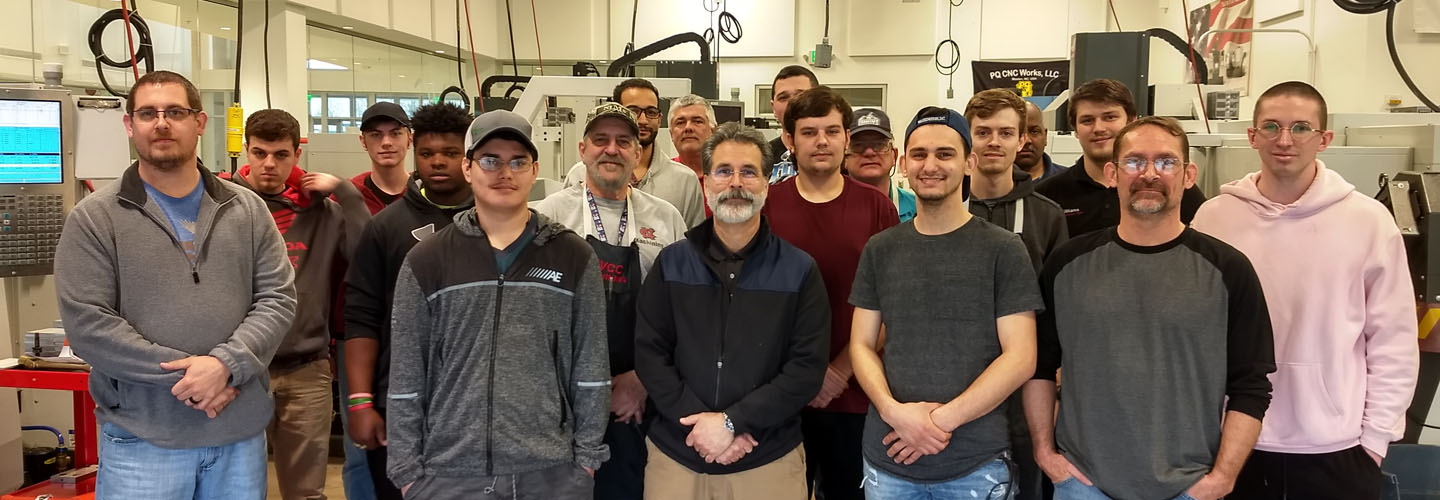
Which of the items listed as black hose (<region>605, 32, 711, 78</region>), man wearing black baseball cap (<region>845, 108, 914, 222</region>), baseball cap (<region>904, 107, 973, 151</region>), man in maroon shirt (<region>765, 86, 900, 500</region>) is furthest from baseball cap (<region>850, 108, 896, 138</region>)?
black hose (<region>605, 32, 711, 78</region>)

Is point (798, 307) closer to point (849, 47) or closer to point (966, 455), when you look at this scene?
point (966, 455)

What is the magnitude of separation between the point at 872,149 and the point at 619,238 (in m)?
0.92

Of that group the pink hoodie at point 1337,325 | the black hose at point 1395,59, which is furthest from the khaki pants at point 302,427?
the black hose at point 1395,59

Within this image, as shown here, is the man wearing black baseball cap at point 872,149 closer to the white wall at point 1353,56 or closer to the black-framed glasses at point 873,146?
the black-framed glasses at point 873,146

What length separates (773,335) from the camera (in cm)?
221

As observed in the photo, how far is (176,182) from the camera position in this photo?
7.26ft

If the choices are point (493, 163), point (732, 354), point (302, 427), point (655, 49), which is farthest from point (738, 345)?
point (655, 49)

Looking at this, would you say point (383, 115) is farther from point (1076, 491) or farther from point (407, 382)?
point (1076, 491)

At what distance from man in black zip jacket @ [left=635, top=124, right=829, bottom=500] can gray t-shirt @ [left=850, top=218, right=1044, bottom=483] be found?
0.67ft

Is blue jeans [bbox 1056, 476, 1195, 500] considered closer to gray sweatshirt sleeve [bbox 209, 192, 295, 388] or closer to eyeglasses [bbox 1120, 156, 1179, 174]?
eyeglasses [bbox 1120, 156, 1179, 174]

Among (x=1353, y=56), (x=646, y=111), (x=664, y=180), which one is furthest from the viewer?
(x=1353, y=56)

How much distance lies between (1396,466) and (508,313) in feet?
10.4

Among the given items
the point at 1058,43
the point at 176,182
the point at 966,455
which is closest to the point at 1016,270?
the point at 966,455

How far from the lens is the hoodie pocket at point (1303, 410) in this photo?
6.96ft
